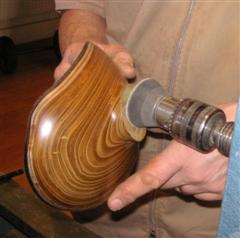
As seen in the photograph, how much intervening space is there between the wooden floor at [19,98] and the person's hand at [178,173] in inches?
39.4

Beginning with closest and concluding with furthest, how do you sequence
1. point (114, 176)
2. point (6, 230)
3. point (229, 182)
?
point (229, 182)
point (114, 176)
point (6, 230)

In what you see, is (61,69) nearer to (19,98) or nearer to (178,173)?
(178,173)

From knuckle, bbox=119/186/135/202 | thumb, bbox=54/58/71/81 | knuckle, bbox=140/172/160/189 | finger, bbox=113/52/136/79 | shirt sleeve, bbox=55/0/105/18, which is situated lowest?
knuckle, bbox=119/186/135/202

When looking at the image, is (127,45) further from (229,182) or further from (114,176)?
(229,182)

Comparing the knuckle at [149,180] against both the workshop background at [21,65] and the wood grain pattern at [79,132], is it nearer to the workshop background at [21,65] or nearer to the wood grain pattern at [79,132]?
the wood grain pattern at [79,132]

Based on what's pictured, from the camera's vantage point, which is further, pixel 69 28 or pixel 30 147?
pixel 69 28

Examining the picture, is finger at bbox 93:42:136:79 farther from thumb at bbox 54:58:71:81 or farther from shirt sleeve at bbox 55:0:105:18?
shirt sleeve at bbox 55:0:105:18

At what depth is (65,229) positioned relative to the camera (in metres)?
0.58

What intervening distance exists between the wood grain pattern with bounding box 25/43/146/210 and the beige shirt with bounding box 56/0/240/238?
0.17 meters

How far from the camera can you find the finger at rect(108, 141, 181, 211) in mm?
406

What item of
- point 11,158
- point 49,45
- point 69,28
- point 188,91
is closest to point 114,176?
point 188,91

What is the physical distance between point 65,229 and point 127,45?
10.7 inches

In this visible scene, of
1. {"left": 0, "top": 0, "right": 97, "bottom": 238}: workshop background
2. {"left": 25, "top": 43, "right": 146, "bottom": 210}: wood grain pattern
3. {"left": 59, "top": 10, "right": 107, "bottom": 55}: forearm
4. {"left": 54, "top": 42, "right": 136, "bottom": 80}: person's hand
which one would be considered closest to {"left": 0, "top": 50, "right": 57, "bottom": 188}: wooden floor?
{"left": 0, "top": 0, "right": 97, "bottom": 238}: workshop background

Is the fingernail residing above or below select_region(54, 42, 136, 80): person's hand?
below
